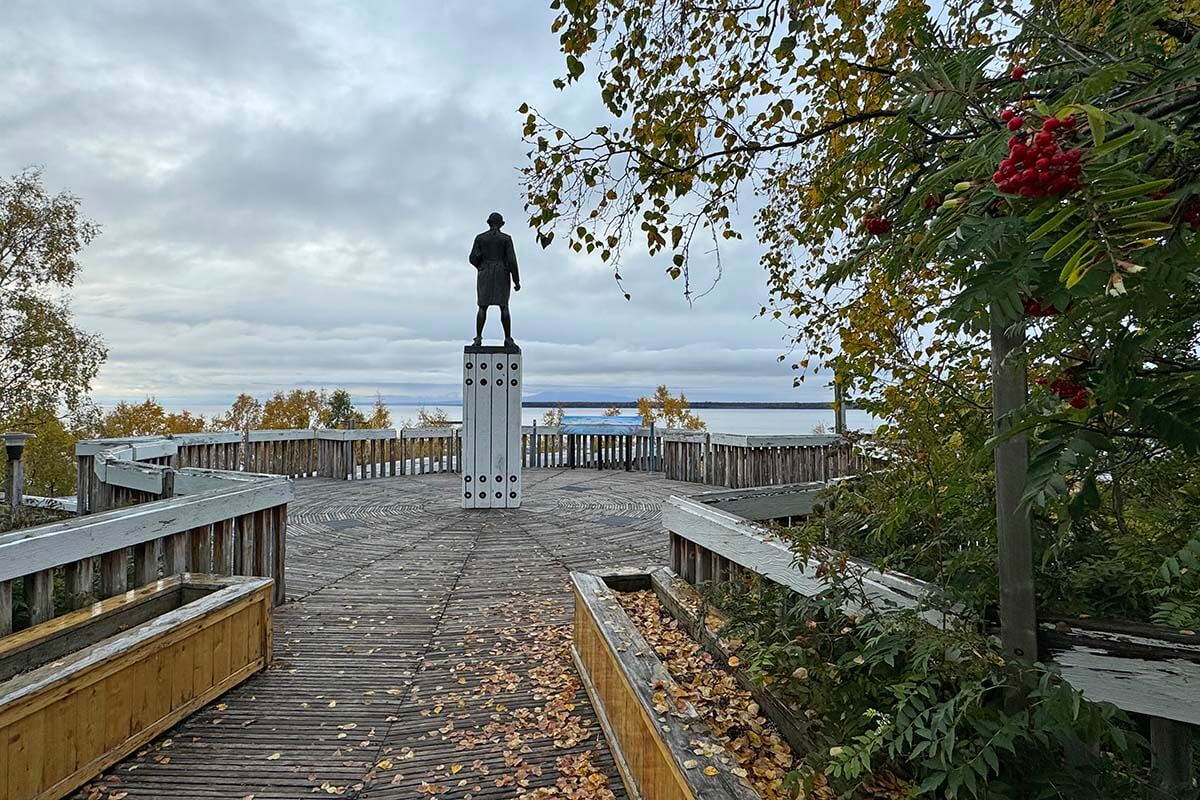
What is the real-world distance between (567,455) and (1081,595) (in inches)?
441

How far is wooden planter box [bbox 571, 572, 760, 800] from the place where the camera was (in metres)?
1.49

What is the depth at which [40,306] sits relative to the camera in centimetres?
909

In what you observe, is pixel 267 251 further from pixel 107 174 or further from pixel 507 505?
pixel 507 505

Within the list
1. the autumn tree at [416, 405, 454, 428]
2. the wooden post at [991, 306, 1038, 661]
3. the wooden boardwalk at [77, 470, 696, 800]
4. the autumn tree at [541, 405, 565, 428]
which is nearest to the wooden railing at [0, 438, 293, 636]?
the wooden boardwalk at [77, 470, 696, 800]

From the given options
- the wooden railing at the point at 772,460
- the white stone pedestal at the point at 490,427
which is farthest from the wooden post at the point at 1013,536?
the wooden railing at the point at 772,460

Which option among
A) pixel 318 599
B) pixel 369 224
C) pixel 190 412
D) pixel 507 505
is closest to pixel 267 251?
pixel 369 224

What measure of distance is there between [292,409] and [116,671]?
48.2ft

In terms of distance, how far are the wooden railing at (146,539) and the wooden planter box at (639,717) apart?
82.1 inches

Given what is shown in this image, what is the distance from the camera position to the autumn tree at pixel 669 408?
69.2ft

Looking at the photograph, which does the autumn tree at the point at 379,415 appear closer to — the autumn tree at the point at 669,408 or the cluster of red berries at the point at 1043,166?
the autumn tree at the point at 669,408

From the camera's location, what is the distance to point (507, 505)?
731 cm

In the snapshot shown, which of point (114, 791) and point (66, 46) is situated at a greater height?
point (66, 46)

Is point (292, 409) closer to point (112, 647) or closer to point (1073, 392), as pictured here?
point (112, 647)

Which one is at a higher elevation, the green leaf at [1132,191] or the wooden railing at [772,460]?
the green leaf at [1132,191]
